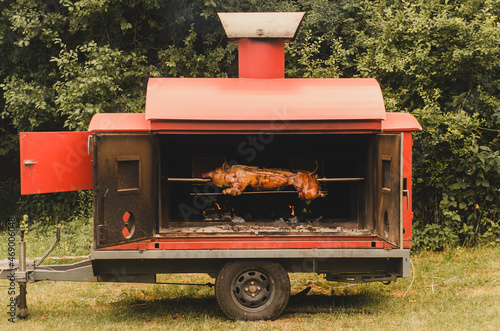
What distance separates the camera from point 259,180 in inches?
303

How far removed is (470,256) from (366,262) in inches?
155

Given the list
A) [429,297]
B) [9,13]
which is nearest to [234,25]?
[429,297]

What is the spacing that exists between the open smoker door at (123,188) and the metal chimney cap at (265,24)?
77.3 inches

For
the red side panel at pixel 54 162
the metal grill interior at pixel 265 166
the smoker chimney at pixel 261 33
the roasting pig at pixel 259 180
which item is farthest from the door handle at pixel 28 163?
the smoker chimney at pixel 261 33

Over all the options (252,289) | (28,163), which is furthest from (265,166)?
(28,163)

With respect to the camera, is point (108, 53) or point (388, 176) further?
point (108, 53)

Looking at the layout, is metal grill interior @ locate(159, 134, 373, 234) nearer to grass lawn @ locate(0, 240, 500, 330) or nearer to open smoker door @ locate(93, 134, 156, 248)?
grass lawn @ locate(0, 240, 500, 330)

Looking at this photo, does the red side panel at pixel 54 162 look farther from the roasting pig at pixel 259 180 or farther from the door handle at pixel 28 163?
the roasting pig at pixel 259 180

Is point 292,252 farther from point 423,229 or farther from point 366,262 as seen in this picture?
point 423,229

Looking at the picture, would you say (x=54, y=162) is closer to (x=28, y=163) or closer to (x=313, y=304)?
(x=28, y=163)

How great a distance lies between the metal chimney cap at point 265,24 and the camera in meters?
7.36

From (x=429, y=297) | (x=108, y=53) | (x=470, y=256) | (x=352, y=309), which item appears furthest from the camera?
(x=108, y=53)

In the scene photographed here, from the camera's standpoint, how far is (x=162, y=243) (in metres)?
6.38

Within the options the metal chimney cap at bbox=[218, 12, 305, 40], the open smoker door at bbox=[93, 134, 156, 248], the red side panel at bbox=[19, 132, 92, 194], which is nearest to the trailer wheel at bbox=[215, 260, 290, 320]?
the open smoker door at bbox=[93, 134, 156, 248]
